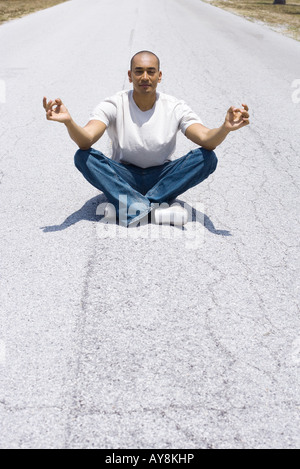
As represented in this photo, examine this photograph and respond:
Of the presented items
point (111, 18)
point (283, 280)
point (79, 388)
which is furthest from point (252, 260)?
point (111, 18)

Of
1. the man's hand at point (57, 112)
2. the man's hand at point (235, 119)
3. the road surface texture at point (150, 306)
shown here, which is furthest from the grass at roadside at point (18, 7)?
the man's hand at point (235, 119)

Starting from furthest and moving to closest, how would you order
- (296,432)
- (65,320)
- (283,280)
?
(283,280) < (65,320) < (296,432)

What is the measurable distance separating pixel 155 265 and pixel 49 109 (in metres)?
1.12

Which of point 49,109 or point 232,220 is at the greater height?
point 49,109

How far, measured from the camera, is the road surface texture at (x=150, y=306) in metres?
1.88

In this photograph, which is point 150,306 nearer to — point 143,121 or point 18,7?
point 143,121

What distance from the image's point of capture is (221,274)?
113 inches

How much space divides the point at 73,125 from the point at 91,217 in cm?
79

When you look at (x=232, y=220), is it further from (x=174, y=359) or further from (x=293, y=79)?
(x=293, y=79)

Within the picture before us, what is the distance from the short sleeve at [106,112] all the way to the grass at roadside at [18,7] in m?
14.2

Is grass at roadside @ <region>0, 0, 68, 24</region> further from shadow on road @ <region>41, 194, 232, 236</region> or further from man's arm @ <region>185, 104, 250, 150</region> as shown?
man's arm @ <region>185, 104, 250, 150</region>

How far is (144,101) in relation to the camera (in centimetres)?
328

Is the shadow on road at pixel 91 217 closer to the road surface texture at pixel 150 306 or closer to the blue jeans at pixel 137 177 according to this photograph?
the road surface texture at pixel 150 306

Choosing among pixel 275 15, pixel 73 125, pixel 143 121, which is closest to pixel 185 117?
pixel 143 121
